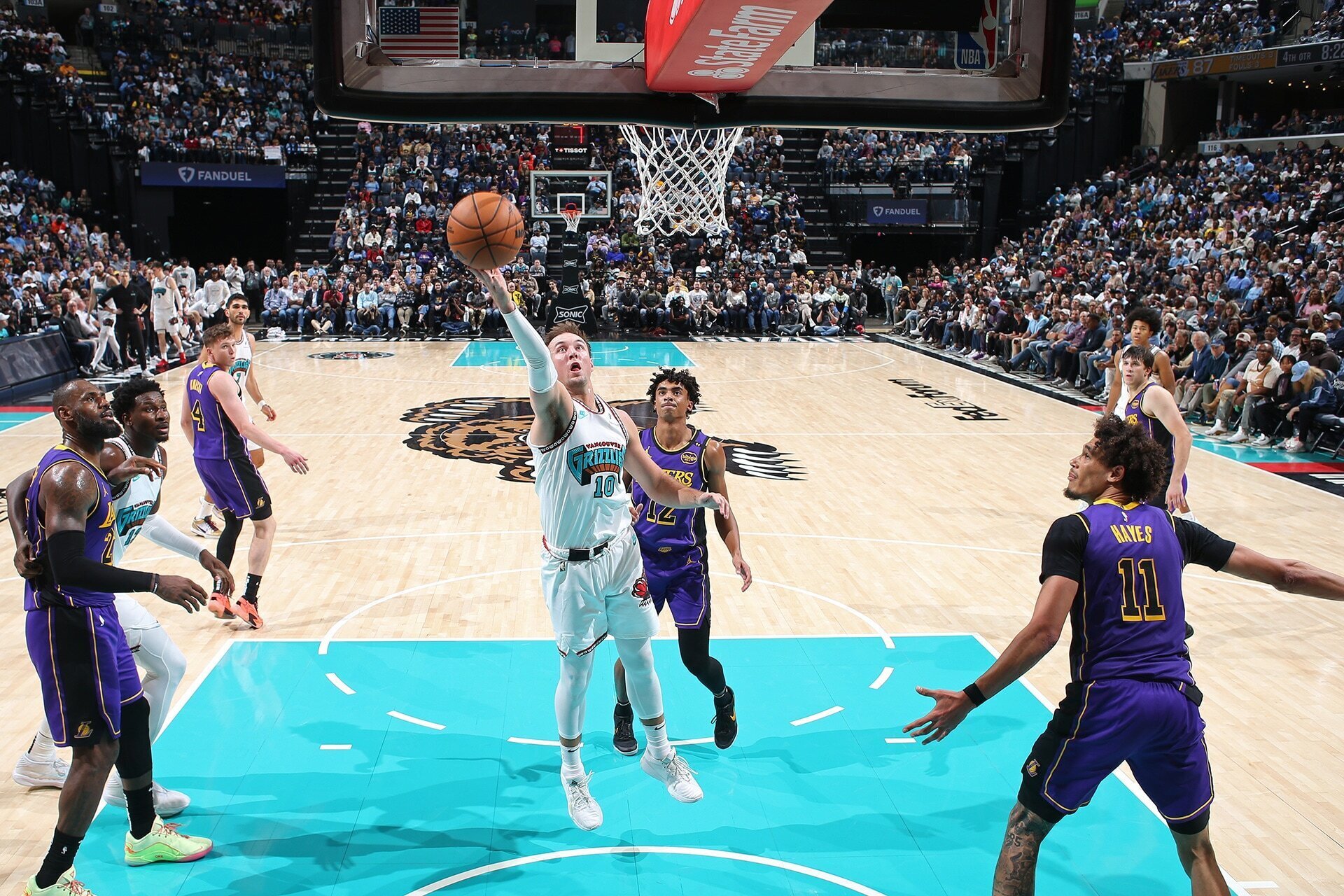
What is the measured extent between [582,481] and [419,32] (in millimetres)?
2257

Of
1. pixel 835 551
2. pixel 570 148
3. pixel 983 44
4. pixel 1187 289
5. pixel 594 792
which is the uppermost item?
pixel 570 148

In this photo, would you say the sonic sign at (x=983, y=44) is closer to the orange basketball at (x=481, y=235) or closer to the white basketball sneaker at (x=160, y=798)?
the orange basketball at (x=481, y=235)

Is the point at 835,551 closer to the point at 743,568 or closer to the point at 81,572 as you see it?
the point at 743,568

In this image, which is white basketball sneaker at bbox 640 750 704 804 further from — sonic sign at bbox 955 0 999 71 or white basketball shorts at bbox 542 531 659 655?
sonic sign at bbox 955 0 999 71

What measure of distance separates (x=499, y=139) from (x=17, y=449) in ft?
59.0

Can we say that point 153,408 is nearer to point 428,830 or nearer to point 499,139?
point 428,830

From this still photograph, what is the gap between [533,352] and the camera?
12.0 ft

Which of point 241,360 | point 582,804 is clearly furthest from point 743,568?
point 241,360

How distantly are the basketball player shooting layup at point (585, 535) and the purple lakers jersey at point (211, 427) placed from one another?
3.26 meters

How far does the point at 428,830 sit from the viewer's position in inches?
171

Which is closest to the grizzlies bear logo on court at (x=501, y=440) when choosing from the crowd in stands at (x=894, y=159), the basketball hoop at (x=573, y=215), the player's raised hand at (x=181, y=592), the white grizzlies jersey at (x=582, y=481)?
the white grizzlies jersey at (x=582, y=481)

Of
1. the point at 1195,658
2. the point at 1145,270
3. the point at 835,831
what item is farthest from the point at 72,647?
the point at 1145,270

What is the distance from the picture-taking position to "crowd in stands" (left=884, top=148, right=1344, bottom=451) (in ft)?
41.6

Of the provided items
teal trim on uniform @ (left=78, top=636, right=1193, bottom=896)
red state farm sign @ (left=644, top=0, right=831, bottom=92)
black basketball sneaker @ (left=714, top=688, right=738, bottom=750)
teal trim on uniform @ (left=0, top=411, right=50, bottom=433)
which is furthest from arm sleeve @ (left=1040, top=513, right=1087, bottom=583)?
teal trim on uniform @ (left=0, top=411, right=50, bottom=433)
